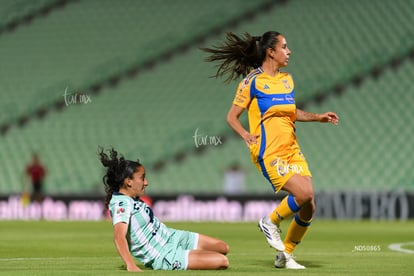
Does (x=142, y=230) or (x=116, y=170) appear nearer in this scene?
(x=142, y=230)

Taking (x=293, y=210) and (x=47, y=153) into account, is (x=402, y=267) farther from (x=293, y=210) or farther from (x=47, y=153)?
(x=47, y=153)

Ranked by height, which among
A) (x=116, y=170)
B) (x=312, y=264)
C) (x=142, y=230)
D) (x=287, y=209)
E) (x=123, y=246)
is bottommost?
(x=312, y=264)

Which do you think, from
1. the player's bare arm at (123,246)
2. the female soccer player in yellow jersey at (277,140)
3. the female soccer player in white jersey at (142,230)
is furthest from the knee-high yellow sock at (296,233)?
the player's bare arm at (123,246)

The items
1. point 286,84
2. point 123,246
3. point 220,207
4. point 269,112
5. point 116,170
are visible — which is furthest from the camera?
point 220,207

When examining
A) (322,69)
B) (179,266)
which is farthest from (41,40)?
(179,266)

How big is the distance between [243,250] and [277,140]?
3329mm

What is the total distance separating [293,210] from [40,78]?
64.4 ft

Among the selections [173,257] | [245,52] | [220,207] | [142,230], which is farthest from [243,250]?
[220,207]

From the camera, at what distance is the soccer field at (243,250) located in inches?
293

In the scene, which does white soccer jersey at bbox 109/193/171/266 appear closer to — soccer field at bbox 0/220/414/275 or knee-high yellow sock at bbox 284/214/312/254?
soccer field at bbox 0/220/414/275

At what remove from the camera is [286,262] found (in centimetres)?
773

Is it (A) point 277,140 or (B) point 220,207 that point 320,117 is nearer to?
(A) point 277,140

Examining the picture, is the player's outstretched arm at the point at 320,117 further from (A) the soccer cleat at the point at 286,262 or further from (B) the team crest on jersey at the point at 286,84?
(A) the soccer cleat at the point at 286,262

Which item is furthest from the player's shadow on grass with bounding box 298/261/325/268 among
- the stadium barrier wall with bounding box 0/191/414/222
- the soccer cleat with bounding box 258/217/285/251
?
the stadium barrier wall with bounding box 0/191/414/222
